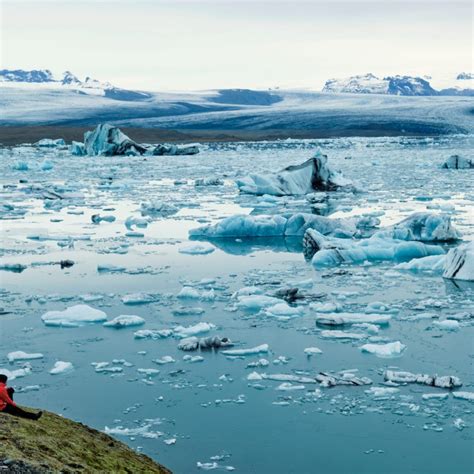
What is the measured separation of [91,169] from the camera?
25.3 m

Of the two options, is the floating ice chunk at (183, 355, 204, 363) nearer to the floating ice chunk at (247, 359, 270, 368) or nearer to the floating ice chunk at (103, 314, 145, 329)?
the floating ice chunk at (247, 359, 270, 368)

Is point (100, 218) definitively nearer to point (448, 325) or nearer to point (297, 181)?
point (297, 181)

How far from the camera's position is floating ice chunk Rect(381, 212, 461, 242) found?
35.2ft

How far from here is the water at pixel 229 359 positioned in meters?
4.45

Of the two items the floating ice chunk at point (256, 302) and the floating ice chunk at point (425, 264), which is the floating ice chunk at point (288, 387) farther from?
the floating ice chunk at point (425, 264)

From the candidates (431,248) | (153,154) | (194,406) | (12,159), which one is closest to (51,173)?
(12,159)

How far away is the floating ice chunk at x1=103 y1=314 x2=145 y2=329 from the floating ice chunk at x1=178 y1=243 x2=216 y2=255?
3401 millimetres

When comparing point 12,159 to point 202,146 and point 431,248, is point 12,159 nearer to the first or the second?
point 202,146

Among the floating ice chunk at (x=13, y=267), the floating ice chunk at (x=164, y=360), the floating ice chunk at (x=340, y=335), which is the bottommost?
the floating ice chunk at (x=164, y=360)

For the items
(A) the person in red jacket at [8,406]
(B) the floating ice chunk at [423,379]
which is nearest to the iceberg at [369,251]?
(B) the floating ice chunk at [423,379]

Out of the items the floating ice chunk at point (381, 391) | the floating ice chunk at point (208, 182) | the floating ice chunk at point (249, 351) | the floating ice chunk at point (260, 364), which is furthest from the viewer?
the floating ice chunk at point (208, 182)

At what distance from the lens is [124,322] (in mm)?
6832

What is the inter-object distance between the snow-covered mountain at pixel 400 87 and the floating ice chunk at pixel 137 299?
134 m

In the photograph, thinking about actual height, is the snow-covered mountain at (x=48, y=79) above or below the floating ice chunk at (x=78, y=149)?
above
